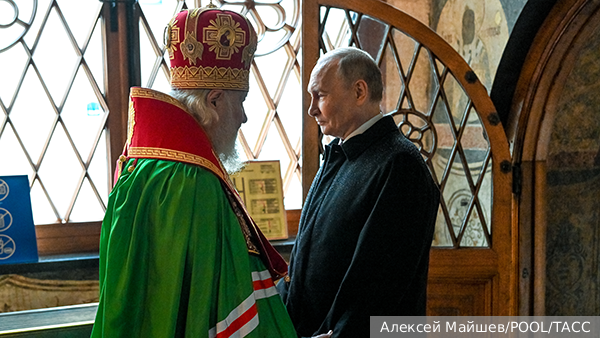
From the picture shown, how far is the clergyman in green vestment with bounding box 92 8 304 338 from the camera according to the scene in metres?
1.39

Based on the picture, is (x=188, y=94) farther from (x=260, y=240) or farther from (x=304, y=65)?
(x=304, y=65)

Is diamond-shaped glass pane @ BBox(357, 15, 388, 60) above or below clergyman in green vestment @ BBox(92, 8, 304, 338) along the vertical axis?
above

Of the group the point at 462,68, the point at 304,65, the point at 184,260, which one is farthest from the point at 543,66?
the point at 184,260

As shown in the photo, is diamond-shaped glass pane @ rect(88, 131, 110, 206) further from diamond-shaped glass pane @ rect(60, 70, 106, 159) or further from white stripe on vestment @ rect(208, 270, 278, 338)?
white stripe on vestment @ rect(208, 270, 278, 338)

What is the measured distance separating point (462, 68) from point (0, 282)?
2.16 meters

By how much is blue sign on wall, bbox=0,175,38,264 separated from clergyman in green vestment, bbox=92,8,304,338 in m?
1.28

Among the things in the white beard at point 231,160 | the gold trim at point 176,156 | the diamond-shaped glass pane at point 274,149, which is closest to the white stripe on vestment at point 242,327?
the gold trim at point 176,156

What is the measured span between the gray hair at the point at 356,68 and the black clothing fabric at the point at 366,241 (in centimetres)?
11

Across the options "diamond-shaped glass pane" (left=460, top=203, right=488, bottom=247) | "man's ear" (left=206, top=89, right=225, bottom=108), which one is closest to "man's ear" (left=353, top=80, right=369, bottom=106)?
"man's ear" (left=206, top=89, right=225, bottom=108)

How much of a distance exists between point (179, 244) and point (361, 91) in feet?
2.84

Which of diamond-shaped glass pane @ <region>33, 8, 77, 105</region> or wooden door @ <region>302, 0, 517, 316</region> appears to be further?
diamond-shaped glass pane @ <region>33, 8, 77, 105</region>

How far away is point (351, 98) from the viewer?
1994 millimetres

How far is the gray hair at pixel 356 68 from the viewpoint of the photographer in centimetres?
199

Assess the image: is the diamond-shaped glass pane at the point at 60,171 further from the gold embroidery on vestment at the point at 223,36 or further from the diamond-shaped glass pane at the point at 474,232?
the diamond-shaped glass pane at the point at 474,232
